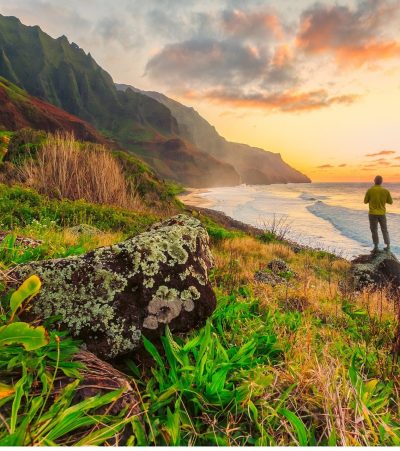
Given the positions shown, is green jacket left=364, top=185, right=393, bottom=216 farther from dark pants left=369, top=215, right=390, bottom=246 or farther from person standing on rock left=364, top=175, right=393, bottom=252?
dark pants left=369, top=215, right=390, bottom=246

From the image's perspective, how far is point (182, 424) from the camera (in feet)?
6.00

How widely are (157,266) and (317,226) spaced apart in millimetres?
31205

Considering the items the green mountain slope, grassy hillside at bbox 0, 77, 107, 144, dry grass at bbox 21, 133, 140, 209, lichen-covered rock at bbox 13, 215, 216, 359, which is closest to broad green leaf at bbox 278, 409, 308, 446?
lichen-covered rock at bbox 13, 215, 216, 359

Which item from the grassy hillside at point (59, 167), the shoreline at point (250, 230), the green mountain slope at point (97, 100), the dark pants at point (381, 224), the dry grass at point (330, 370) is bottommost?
the shoreline at point (250, 230)

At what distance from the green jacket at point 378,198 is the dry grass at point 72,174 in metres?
10.7

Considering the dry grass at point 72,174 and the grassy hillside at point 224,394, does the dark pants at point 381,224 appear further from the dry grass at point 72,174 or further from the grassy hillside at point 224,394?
the grassy hillside at point 224,394

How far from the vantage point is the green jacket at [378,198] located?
43.9 ft

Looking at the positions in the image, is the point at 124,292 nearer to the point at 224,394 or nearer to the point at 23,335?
the point at 23,335

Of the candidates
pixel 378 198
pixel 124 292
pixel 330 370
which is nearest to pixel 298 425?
pixel 330 370

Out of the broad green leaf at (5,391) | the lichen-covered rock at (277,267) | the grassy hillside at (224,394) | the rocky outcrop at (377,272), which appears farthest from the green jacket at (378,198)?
the broad green leaf at (5,391)

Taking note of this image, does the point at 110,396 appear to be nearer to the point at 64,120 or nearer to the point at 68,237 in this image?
the point at 68,237

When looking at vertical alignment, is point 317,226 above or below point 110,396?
below

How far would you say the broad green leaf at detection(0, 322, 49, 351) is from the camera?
1669 mm

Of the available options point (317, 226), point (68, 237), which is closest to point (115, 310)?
point (68, 237)
